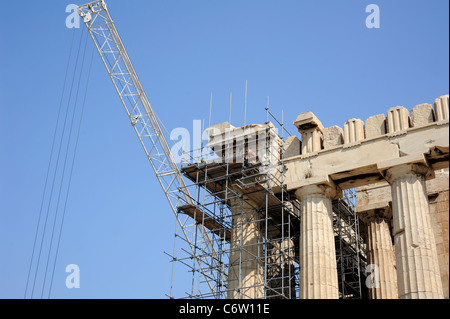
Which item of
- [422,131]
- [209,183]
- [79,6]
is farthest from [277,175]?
[79,6]

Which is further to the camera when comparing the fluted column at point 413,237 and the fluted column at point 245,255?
the fluted column at point 245,255

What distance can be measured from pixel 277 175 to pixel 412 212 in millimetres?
9933

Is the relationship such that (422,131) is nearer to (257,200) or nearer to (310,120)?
(310,120)

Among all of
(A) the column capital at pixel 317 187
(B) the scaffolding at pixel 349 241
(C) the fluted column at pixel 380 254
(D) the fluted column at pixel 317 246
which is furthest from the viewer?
(B) the scaffolding at pixel 349 241

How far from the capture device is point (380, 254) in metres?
49.8

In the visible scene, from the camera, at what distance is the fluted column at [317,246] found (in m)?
41.3

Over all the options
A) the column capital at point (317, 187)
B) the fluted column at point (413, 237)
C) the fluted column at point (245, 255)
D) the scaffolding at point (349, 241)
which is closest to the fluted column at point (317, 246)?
the column capital at point (317, 187)

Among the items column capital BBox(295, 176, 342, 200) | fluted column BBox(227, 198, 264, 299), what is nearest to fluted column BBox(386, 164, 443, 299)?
column capital BBox(295, 176, 342, 200)

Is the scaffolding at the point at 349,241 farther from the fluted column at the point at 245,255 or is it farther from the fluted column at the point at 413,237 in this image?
the fluted column at the point at 413,237
